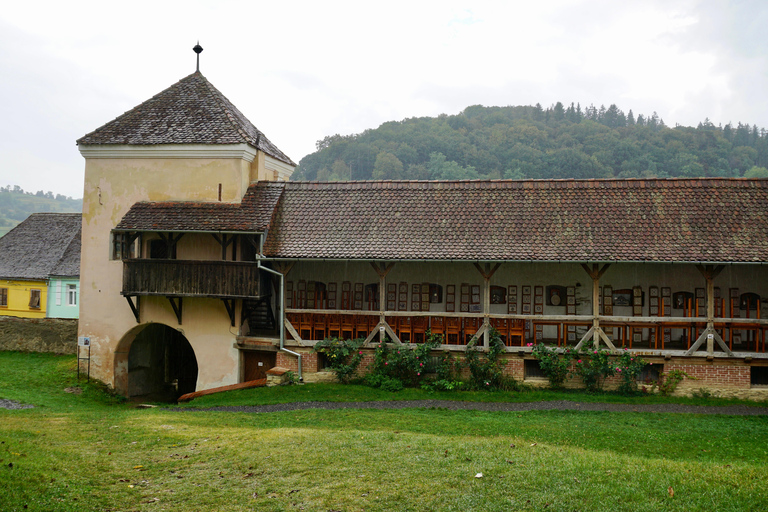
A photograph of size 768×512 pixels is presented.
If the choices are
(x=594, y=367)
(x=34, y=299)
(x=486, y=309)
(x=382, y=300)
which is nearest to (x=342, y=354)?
(x=382, y=300)

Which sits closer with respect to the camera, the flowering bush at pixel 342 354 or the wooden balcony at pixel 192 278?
the flowering bush at pixel 342 354

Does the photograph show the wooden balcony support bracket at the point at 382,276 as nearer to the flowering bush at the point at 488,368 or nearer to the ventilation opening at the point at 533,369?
the flowering bush at the point at 488,368

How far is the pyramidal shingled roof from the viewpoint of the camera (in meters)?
17.6

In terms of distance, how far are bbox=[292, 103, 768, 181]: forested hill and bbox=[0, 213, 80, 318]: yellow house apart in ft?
118

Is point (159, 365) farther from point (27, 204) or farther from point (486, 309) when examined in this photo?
point (27, 204)

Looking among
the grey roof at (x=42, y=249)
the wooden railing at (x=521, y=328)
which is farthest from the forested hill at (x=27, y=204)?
the wooden railing at (x=521, y=328)

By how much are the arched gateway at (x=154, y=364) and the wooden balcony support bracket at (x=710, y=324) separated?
50.8 feet

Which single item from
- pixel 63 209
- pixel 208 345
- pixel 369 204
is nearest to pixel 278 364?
pixel 208 345

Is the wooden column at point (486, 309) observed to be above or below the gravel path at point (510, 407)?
above

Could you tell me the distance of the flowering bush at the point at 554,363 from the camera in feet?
50.4

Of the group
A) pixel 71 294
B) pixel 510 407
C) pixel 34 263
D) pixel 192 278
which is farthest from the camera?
pixel 34 263

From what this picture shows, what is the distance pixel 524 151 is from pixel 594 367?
51.9 metres

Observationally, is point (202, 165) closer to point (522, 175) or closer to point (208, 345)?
point (208, 345)

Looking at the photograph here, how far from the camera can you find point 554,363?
15375 mm
